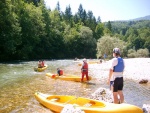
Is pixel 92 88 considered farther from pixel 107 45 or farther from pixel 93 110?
pixel 107 45

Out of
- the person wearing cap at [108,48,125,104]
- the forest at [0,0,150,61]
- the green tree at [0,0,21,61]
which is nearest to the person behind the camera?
the person wearing cap at [108,48,125,104]

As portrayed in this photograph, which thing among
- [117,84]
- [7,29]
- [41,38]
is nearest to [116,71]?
[117,84]

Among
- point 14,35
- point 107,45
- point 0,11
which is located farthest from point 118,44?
point 0,11

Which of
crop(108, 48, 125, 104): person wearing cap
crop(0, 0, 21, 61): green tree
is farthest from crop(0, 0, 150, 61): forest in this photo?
crop(108, 48, 125, 104): person wearing cap

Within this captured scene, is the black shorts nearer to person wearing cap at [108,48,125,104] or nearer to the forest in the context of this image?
person wearing cap at [108,48,125,104]

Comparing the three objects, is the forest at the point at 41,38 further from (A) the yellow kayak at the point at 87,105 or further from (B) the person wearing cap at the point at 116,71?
(B) the person wearing cap at the point at 116,71

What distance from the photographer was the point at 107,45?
50500mm

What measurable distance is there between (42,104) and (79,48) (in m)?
65.4

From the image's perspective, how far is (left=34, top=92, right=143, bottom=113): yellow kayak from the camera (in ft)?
21.7

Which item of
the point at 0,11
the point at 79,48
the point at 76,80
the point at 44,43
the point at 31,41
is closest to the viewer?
the point at 76,80

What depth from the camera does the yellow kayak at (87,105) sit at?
21.7ft

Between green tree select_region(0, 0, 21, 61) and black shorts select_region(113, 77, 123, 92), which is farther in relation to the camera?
green tree select_region(0, 0, 21, 61)

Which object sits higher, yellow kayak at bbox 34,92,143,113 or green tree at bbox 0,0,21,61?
green tree at bbox 0,0,21,61

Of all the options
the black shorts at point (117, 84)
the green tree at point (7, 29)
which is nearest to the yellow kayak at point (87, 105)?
the black shorts at point (117, 84)
